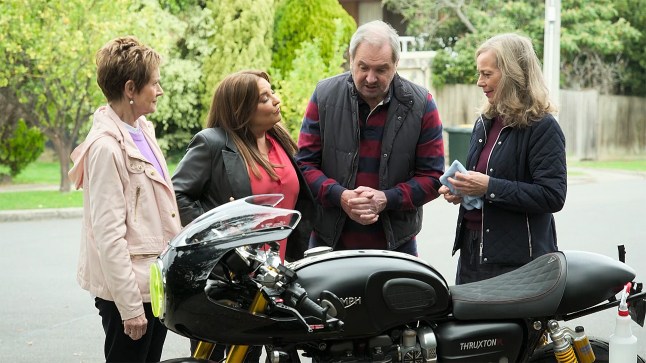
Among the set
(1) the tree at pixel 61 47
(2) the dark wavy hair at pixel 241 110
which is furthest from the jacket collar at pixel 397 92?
(1) the tree at pixel 61 47

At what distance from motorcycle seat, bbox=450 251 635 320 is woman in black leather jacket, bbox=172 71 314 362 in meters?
1.18

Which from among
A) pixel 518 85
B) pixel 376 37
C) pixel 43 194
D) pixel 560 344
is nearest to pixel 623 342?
pixel 560 344

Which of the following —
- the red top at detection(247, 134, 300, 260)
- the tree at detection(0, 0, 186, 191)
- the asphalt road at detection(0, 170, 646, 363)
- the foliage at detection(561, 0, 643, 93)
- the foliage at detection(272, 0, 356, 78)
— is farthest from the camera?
the foliage at detection(561, 0, 643, 93)

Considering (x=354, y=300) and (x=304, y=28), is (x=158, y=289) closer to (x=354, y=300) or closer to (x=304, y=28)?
(x=354, y=300)

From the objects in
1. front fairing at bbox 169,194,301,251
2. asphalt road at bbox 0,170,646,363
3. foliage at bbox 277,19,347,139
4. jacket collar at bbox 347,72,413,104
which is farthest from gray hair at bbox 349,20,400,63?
foliage at bbox 277,19,347,139

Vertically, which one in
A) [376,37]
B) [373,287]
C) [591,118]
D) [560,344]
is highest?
[376,37]

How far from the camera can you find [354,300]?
348 centimetres

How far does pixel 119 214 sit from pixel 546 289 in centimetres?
172

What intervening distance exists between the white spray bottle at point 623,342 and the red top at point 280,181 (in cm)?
164

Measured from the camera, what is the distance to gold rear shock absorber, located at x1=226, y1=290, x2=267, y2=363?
337cm

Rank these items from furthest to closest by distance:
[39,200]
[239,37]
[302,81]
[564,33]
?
1. [564,33]
2. [239,37]
3. [302,81]
4. [39,200]

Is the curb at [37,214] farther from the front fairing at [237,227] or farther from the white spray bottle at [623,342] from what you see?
the white spray bottle at [623,342]

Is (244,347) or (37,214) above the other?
(244,347)

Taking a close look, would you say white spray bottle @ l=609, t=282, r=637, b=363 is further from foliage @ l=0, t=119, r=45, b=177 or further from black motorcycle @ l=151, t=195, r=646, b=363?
foliage @ l=0, t=119, r=45, b=177
